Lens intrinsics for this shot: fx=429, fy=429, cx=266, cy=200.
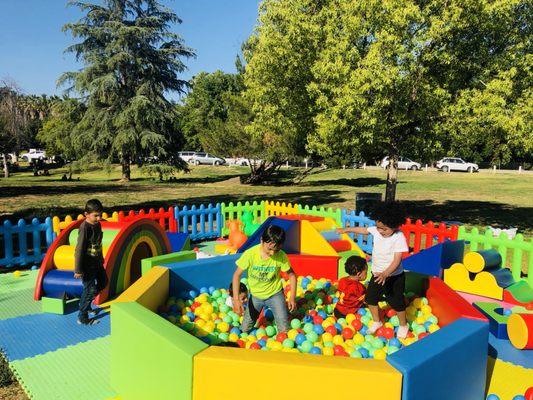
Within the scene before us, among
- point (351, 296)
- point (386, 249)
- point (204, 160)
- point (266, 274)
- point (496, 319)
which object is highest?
point (204, 160)

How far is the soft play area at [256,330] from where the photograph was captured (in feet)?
9.63

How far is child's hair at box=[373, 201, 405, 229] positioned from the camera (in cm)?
469

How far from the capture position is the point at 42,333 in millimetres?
5258

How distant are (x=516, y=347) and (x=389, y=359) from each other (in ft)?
10.2

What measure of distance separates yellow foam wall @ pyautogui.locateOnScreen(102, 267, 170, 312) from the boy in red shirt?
7.48 feet

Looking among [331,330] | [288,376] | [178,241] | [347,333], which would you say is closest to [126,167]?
[178,241]

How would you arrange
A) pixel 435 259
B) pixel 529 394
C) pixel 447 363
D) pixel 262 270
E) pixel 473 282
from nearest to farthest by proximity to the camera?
pixel 447 363 < pixel 529 394 < pixel 262 270 < pixel 473 282 < pixel 435 259

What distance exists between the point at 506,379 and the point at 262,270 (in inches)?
103

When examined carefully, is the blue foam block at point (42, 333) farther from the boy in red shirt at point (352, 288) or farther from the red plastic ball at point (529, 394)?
the red plastic ball at point (529, 394)

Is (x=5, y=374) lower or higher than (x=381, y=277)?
lower

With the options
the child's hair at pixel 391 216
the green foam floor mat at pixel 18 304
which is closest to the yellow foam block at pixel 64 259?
the green foam floor mat at pixel 18 304

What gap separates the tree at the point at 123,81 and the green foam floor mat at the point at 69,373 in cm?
2376

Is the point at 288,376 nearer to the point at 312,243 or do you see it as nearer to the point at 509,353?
the point at 509,353

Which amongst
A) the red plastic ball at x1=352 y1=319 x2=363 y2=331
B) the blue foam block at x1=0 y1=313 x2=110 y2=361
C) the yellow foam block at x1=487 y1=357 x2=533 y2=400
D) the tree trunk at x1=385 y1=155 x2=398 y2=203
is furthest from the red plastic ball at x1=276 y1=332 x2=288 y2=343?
the tree trunk at x1=385 y1=155 x2=398 y2=203
